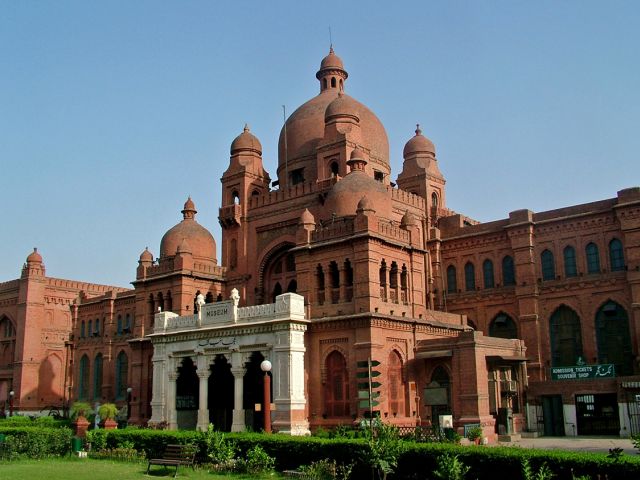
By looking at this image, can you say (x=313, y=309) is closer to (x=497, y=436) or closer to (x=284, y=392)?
(x=284, y=392)

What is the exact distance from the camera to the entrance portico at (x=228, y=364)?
31828 millimetres

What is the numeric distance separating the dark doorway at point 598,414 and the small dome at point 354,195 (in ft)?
42.4

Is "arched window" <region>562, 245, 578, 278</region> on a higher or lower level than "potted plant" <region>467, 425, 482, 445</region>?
higher

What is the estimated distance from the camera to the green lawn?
2033 cm

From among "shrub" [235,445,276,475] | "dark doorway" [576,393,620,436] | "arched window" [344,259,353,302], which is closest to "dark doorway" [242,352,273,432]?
"arched window" [344,259,353,302]

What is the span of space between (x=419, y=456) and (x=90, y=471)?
33.5 feet

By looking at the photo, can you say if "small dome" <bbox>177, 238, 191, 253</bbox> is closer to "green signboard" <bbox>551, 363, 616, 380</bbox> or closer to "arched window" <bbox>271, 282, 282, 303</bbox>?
"arched window" <bbox>271, 282, 282, 303</bbox>

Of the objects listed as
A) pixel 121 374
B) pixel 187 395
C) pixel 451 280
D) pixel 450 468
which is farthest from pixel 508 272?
pixel 121 374

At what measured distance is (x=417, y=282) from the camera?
116 ft

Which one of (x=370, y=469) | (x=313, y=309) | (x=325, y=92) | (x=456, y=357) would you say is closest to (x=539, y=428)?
(x=456, y=357)

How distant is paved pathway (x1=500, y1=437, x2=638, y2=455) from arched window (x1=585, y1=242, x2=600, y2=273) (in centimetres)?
898

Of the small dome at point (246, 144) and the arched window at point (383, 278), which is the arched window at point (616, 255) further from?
the small dome at point (246, 144)

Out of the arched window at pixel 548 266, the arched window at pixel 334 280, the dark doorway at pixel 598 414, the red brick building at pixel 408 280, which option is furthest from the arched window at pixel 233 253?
the dark doorway at pixel 598 414

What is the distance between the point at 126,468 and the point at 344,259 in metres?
14.1
